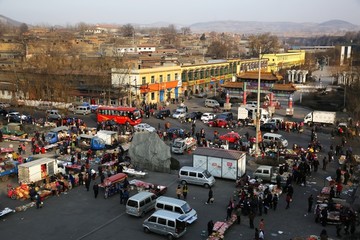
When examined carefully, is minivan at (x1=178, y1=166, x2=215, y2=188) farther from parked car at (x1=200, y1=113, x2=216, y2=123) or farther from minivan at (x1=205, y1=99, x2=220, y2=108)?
minivan at (x1=205, y1=99, x2=220, y2=108)

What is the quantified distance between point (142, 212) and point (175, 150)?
10.4 meters

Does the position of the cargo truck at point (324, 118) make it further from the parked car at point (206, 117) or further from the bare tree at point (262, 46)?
the bare tree at point (262, 46)

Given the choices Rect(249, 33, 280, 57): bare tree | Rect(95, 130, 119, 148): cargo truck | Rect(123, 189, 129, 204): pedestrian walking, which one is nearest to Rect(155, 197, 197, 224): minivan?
Rect(123, 189, 129, 204): pedestrian walking

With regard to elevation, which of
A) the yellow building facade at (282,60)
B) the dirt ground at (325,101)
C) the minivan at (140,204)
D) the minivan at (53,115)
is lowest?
the dirt ground at (325,101)

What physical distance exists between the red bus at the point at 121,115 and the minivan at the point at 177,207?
19711 mm

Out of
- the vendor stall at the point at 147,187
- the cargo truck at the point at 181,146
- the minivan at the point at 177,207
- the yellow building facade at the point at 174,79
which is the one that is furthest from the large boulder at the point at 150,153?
the yellow building facade at the point at 174,79

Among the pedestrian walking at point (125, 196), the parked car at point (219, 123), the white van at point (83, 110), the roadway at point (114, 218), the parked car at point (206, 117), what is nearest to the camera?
the roadway at point (114, 218)

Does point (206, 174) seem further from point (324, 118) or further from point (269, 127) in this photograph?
point (324, 118)

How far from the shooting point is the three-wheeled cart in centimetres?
1950

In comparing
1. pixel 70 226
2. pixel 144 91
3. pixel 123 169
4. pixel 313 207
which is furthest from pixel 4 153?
pixel 144 91

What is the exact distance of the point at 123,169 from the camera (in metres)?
23.0

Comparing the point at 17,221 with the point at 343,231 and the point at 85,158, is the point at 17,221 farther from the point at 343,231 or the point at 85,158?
the point at 343,231

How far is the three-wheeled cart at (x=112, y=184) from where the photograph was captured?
19.5m

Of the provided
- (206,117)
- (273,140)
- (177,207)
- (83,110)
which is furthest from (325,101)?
(177,207)
